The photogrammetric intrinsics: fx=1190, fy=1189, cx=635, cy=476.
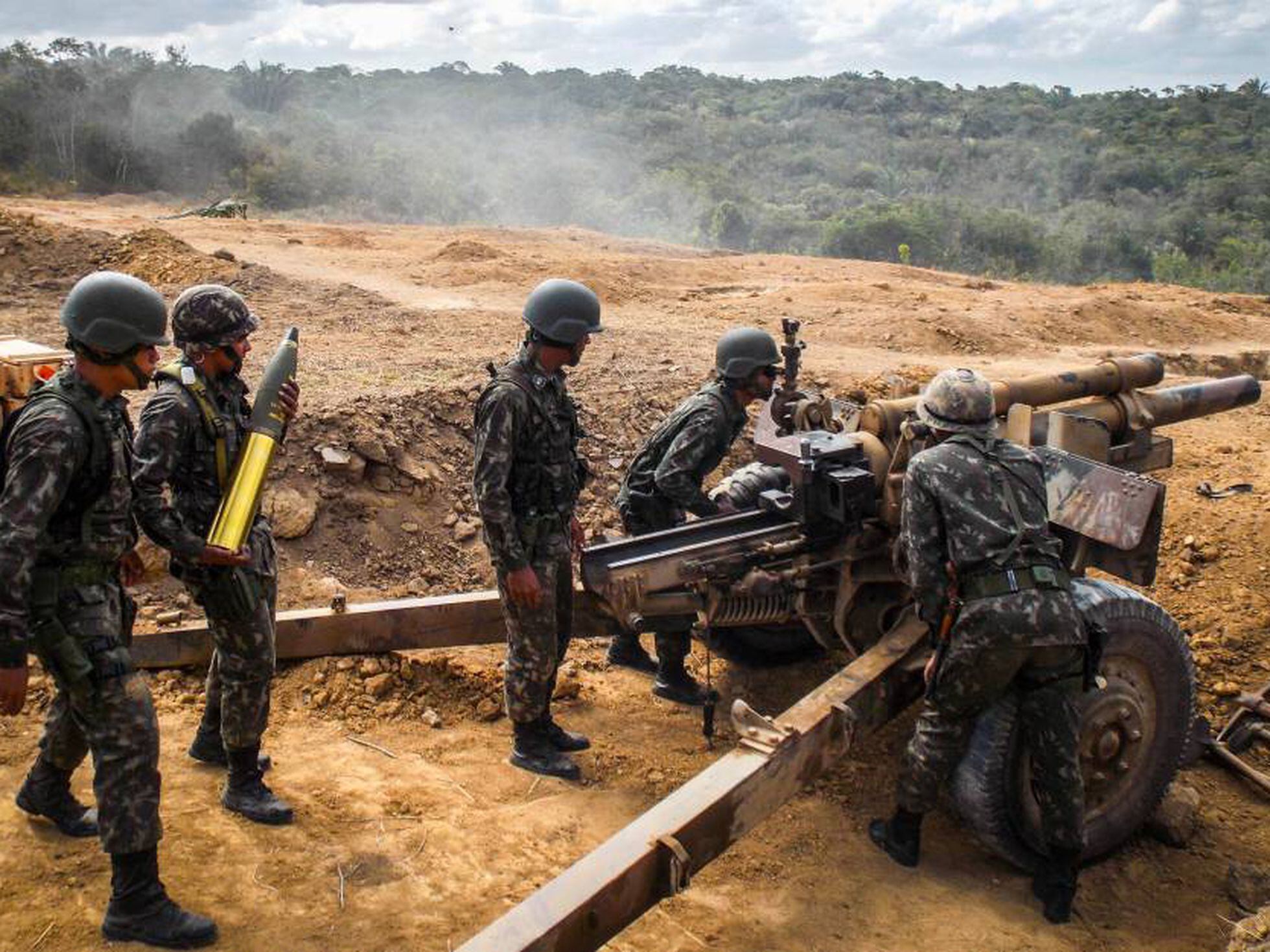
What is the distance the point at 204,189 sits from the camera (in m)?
30.0

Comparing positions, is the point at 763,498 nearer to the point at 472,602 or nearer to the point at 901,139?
the point at 472,602

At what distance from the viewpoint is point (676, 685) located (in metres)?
5.58

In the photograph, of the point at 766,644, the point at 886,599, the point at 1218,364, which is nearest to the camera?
the point at 886,599

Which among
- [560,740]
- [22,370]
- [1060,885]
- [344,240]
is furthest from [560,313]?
[344,240]

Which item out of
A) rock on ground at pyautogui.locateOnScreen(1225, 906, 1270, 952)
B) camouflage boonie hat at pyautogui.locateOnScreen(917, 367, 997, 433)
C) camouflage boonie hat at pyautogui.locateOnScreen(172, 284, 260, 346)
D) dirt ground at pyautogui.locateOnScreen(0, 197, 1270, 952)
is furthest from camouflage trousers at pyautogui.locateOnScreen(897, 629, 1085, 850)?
camouflage boonie hat at pyautogui.locateOnScreen(172, 284, 260, 346)

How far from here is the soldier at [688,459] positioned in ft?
18.0

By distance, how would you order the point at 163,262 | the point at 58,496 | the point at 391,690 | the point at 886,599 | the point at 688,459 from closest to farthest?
the point at 58,496, the point at 886,599, the point at 391,690, the point at 688,459, the point at 163,262

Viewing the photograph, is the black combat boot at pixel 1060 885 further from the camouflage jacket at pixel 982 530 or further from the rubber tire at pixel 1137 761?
the camouflage jacket at pixel 982 530

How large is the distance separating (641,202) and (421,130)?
12741 mm

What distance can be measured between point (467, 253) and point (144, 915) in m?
14.7

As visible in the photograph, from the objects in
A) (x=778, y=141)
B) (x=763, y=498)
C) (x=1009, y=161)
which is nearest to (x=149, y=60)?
(x=778, y=141)

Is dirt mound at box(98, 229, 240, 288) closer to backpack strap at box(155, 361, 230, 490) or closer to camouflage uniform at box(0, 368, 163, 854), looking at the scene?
backpack strap at box(155, 361, 230, 490)

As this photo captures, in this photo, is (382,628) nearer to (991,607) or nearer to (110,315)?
(110,315)

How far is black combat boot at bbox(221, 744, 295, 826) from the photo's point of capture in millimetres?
4043
